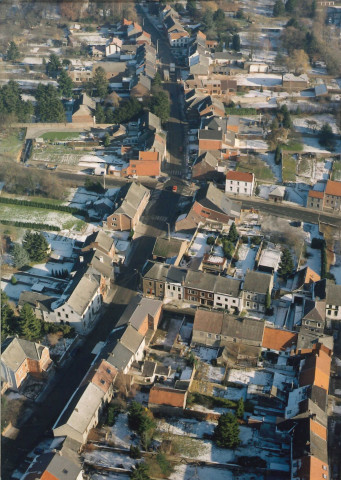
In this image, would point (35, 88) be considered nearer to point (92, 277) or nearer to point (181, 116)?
point (181, 116)

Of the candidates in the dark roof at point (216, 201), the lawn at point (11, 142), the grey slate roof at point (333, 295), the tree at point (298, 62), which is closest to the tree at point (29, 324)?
the dark roof at point (216, 201)

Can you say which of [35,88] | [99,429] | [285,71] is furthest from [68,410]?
[285,71]

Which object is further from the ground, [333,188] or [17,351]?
[333,188]

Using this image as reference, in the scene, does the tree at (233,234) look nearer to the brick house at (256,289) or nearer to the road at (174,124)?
the brick house at (256,289)

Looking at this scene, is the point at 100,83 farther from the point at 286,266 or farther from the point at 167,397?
the point at 167,397

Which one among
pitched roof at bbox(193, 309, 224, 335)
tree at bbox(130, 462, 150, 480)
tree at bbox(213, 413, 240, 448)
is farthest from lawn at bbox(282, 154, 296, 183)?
tree at bbox(130, 462, 150, 480)

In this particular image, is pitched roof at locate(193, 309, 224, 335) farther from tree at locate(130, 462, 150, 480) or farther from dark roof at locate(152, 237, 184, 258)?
tree at locate(130, 462, 150, 480)

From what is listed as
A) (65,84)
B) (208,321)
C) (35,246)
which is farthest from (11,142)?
(208,321)

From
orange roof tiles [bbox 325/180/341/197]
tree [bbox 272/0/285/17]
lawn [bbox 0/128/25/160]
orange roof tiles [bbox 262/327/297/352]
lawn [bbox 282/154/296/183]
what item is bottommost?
lawn [bbox 0/128/25/160]
